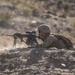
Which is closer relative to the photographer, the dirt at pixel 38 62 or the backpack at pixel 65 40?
the dirt at pixel 38 62

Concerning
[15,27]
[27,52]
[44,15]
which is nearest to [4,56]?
[27,52]

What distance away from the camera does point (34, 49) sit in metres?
9.65

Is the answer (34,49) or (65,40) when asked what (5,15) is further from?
(34,49)

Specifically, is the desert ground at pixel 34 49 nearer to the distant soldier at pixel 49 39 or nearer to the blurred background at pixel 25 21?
the blurred background at pixel 25 21

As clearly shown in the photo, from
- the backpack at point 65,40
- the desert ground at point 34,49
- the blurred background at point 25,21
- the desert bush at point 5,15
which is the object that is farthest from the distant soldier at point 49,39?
the desert bush at point 5,15

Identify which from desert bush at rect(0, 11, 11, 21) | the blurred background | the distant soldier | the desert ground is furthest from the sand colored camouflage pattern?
desert bush at rect(0, 11, 11, 21)

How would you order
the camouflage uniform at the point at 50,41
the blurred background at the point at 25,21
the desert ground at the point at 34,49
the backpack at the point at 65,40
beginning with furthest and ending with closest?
the blurred background at the point at 25,21 → the backpack at the point at 65,40 → the camouflage uniform at the point at 50,41 → the desert ground at the point at 34,49

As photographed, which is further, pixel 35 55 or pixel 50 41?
pixel 50 41

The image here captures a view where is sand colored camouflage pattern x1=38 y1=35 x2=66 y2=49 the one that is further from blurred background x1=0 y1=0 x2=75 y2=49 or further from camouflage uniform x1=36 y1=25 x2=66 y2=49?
blurred background x1=0 y1=0 x2=75 y2=49

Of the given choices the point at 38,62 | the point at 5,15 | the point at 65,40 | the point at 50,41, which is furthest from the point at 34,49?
the point at 5,15

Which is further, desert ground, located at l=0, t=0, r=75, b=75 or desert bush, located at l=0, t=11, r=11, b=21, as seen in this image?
desert bush, located at l=0, t=11, r=11, b=21

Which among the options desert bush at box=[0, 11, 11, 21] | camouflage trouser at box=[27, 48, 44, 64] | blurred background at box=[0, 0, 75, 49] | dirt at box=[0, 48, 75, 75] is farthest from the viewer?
desert bush at box=[0, 11, 11, 21]

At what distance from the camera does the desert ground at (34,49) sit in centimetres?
896

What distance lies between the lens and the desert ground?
353 inches
